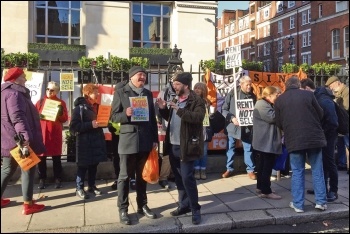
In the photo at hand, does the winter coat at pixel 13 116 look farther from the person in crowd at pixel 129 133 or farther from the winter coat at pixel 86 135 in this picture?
the person in crowd at pixel 129 133

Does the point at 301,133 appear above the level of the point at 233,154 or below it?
above

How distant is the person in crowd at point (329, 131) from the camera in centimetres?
512

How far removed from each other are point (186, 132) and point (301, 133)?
1.57 metres

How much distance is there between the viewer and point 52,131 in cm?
580

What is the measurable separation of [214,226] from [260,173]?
5.00 ft

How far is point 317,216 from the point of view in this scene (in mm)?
4676

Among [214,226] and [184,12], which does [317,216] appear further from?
[184,12]

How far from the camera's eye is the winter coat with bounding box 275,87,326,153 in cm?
459

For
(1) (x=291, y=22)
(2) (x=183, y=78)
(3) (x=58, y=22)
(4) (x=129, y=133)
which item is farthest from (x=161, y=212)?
(1) (x=291, y=22)

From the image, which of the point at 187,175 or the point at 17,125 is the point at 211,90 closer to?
the point at 187,175

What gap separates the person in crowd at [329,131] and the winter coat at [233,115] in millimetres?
1430

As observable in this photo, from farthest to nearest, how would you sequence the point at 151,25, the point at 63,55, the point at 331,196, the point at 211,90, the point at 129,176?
1. the point at 151,25
2. the point at 63,55
3. the point at 211,90
4. the point at 331,196
5. the point at 129,176

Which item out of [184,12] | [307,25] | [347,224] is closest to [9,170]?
[347,224]

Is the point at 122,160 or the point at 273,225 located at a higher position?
the point at 122,160
